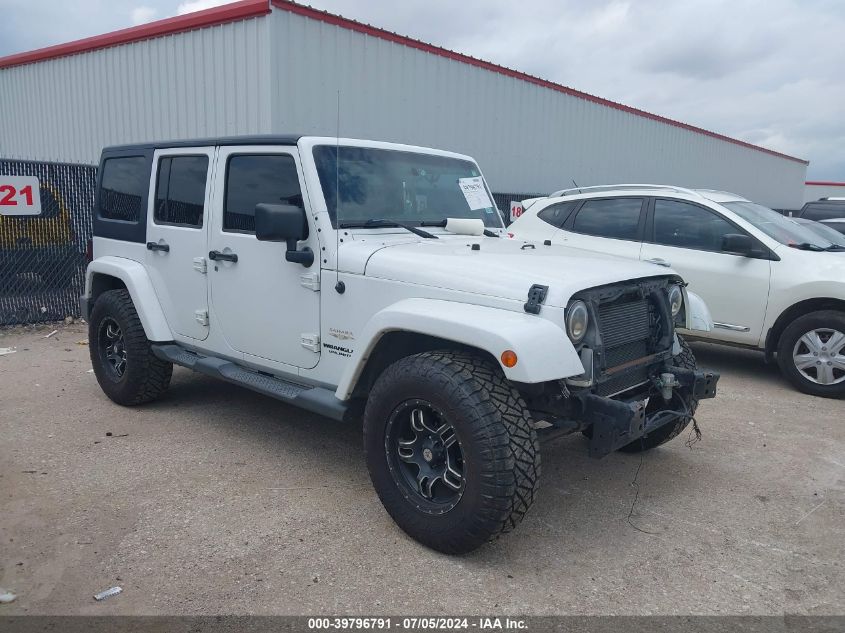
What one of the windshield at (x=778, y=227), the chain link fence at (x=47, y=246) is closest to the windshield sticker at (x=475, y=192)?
the windshield at (x=778, y=227)

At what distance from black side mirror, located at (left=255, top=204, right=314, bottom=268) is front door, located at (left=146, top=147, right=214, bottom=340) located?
1.09 m

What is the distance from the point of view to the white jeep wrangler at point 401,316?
3.02 m

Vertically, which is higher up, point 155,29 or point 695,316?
point 155,29

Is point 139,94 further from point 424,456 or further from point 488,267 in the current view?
point 424,456

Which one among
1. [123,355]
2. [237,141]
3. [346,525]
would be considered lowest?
[346,525]

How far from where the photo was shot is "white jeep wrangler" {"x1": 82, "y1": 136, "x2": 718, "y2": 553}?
302 cm

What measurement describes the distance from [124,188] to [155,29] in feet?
20.1

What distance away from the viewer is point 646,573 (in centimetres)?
312

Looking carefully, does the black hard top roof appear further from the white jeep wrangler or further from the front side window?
the front side window

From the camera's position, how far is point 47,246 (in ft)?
27.6

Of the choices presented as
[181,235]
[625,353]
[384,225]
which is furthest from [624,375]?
[181,235]

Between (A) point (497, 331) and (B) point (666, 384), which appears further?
(B) point (666, 384)

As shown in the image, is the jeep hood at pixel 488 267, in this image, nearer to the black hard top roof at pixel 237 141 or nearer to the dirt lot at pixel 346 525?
the black hard top roof at pixel 237 141

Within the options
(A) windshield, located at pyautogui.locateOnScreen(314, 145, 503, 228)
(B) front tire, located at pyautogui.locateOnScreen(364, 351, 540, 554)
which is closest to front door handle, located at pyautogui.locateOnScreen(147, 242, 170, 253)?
(A) windshield, located at pyautogui.locateOnScreen(314, 145, 503, 228)
